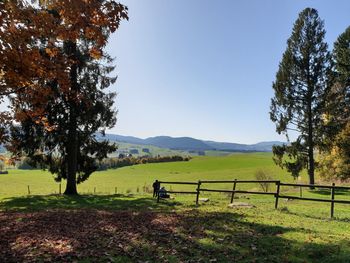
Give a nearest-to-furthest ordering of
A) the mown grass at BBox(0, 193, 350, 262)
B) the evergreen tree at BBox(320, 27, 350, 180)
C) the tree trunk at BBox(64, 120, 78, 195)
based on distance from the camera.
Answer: the mown grass at BBox(0, 193, 350, 262) < the tree trunk at BBox(64, 120, 78, 195) < the evergreen tree at BBox(320, 27, 350, 180)

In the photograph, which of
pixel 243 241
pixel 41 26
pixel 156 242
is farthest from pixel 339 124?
pixel 41 26

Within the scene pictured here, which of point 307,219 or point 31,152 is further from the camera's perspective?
point 31,152

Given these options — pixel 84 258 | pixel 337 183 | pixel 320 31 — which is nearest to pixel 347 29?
pixel 320 31

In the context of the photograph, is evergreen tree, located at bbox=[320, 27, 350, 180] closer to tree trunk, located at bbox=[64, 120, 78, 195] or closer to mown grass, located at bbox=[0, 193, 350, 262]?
mown grass, located at bbox=[0, 193, 350, 262]

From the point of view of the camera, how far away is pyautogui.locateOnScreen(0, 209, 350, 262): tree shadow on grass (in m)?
7.54

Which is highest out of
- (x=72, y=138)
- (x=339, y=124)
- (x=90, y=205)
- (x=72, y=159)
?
(x=339, y=124)

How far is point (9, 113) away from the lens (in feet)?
60.7

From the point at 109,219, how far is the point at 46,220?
2.34m

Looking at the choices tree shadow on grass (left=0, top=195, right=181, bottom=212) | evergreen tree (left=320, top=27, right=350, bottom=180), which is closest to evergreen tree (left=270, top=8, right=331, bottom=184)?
evergreen tree (left=320, top=27, right=350, bottom=180)

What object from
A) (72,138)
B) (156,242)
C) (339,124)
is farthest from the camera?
(339,124)

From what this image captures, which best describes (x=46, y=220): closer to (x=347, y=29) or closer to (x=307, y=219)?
(x=307, y=219)

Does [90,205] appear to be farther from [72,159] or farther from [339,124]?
[339,124]

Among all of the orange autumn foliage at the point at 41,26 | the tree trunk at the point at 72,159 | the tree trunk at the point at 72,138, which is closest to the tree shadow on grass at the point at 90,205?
the tree trunk at the point at 72,159

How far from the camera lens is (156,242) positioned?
347 inches
